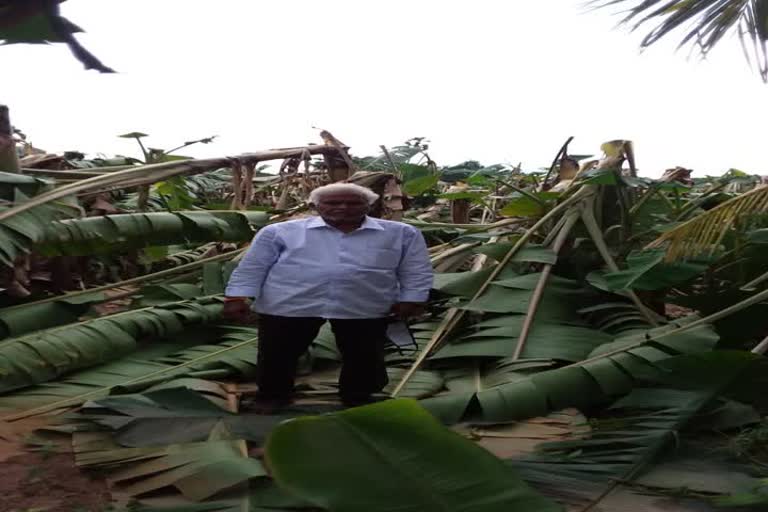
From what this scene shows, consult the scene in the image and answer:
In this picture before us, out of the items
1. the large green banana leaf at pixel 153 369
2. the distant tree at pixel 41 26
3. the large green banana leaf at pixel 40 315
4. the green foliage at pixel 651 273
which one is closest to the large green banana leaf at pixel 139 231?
the large green banana leaf at pixel 40 315

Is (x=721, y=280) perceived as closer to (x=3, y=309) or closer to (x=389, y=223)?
(x=389, y=223)

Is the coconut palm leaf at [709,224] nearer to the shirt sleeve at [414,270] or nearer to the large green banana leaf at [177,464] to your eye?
the shirt sleeve at [414,270]

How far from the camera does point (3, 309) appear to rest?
4.84 metres

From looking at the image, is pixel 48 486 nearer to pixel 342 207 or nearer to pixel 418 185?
pixel 342 207

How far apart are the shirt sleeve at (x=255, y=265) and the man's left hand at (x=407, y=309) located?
0.64 meters

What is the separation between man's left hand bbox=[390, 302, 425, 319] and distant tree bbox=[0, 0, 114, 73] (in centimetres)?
281

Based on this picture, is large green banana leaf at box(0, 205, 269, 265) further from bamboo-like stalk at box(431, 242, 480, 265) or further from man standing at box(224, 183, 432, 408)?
bamboo-like stalk at box(431, 242, 480, 265)

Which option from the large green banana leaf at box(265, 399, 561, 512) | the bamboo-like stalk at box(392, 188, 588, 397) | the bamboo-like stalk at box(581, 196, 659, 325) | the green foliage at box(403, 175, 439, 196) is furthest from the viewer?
the green foliage at box(403, 175, 439, 196)

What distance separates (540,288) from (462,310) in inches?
19.4

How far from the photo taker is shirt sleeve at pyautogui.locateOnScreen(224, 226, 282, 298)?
154 inches

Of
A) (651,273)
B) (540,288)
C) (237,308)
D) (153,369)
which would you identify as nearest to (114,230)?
(153,369)

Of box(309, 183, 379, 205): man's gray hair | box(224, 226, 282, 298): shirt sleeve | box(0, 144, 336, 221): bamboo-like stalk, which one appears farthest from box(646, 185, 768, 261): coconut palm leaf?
box(0, 144, 336, 221): bamboo-like stalk

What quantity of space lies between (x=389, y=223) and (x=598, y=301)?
1.70 meters

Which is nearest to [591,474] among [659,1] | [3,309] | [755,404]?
[755,404]
